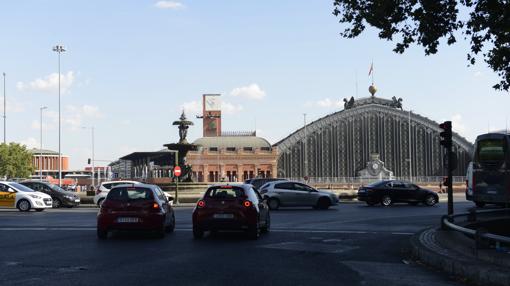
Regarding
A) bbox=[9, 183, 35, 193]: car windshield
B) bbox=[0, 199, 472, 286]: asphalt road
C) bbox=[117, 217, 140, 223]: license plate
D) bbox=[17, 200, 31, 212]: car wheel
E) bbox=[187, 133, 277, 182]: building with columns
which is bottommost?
bbox=[0, 199, 472, 286]: asphalt road

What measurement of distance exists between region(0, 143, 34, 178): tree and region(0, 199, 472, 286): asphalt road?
92.6 metres

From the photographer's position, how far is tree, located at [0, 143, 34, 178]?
4121 inches

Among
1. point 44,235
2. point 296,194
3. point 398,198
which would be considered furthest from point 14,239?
point 398,198

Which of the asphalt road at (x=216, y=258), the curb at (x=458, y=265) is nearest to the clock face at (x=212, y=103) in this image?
the asphalt road at (x=216, y=258)

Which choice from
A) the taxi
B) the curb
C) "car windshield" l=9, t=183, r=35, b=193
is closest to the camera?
the curb

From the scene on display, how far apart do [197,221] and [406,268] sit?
675 cm

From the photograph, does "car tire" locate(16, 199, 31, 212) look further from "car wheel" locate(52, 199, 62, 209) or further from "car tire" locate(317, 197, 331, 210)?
"car tire" locate(317, 197, 331, 210)

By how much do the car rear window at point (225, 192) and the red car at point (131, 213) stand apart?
4.67 feet

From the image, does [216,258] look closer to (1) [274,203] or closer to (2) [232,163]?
(1) [274,203]

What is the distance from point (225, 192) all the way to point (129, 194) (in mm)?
2560

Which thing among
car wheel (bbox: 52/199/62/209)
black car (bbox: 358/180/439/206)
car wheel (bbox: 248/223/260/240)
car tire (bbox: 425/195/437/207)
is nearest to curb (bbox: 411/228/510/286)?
car wheel (bbox: 248/223/260/240)

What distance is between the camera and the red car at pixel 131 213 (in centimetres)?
1584

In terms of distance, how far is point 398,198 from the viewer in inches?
1356

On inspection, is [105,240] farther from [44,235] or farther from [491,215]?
[491,215]
